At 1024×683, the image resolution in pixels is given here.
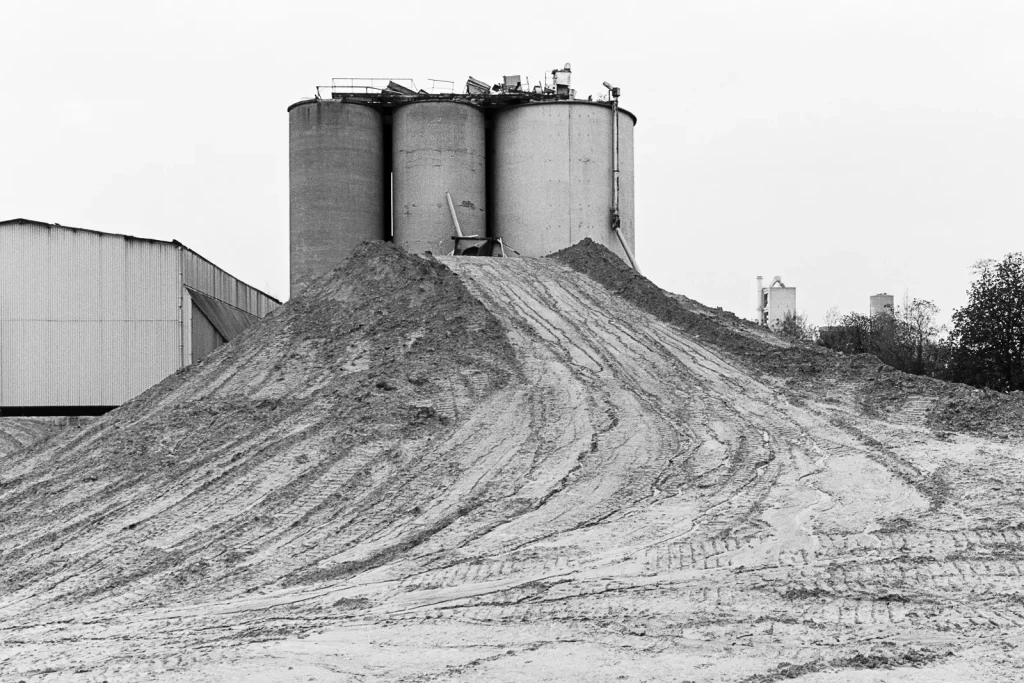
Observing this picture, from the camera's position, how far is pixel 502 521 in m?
13.0

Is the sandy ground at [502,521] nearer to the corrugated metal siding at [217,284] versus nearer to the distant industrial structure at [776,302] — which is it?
the corrugated metal siding at [217,284]

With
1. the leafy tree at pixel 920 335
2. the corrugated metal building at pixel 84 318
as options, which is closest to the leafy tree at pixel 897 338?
the leafy tree at pixel 920 335

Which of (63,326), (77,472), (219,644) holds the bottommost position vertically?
(219,644)

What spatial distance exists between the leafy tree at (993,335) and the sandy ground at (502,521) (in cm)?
1526

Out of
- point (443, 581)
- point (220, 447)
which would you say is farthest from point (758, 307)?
point (443, 581)

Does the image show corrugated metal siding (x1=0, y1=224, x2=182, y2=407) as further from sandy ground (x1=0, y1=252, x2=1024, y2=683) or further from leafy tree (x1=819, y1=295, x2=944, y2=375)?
leafy tree (x1=819, y1=295, x2=944, y2=375)

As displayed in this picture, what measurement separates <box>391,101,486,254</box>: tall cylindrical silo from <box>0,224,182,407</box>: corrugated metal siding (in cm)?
931

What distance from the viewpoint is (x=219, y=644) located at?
943 cm

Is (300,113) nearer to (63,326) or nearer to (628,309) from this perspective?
(63,326)

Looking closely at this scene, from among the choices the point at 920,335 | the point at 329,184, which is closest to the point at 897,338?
the point at 920,335

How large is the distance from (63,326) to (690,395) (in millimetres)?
17118

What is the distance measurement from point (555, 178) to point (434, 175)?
388cm

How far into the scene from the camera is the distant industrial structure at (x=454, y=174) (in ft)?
113

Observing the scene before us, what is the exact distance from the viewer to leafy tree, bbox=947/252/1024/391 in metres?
32.9
